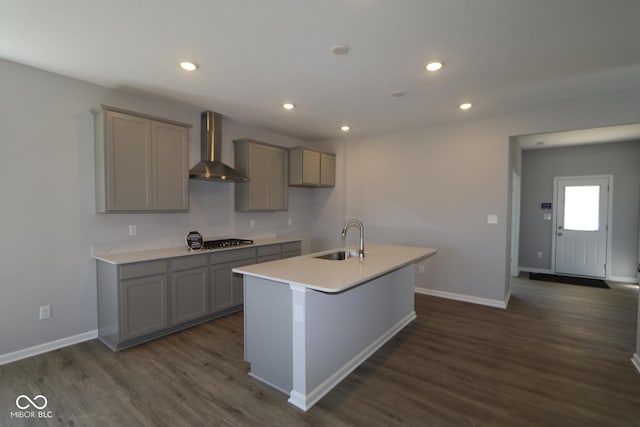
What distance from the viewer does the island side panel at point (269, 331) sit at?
2219 mm

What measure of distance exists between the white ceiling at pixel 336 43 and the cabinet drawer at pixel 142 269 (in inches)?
70.6

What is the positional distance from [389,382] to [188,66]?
124 inches

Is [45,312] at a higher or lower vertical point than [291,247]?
lower

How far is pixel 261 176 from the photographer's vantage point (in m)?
4.56

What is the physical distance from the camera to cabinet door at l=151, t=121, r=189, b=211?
3.28 m

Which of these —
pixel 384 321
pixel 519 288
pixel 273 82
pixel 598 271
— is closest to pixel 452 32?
pixel 273 82

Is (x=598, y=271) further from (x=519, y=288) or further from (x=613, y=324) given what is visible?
(x=613, y=324)

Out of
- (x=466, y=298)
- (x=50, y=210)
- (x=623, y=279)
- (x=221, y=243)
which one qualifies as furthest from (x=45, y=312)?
(x=623, y=279)

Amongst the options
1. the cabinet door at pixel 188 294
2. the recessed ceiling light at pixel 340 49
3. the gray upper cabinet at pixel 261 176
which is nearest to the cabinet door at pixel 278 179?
the gray upper cabinet at pixel 261 176

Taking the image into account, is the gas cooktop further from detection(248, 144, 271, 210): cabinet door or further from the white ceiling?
the white ceiling

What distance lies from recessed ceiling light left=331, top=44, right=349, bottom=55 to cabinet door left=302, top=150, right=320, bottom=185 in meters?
2.56

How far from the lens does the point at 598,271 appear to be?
18.8ft

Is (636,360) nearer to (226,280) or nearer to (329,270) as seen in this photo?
(329,270)

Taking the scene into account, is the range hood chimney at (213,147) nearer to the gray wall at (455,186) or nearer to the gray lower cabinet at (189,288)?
the gray lower cabinet at (189,288)
